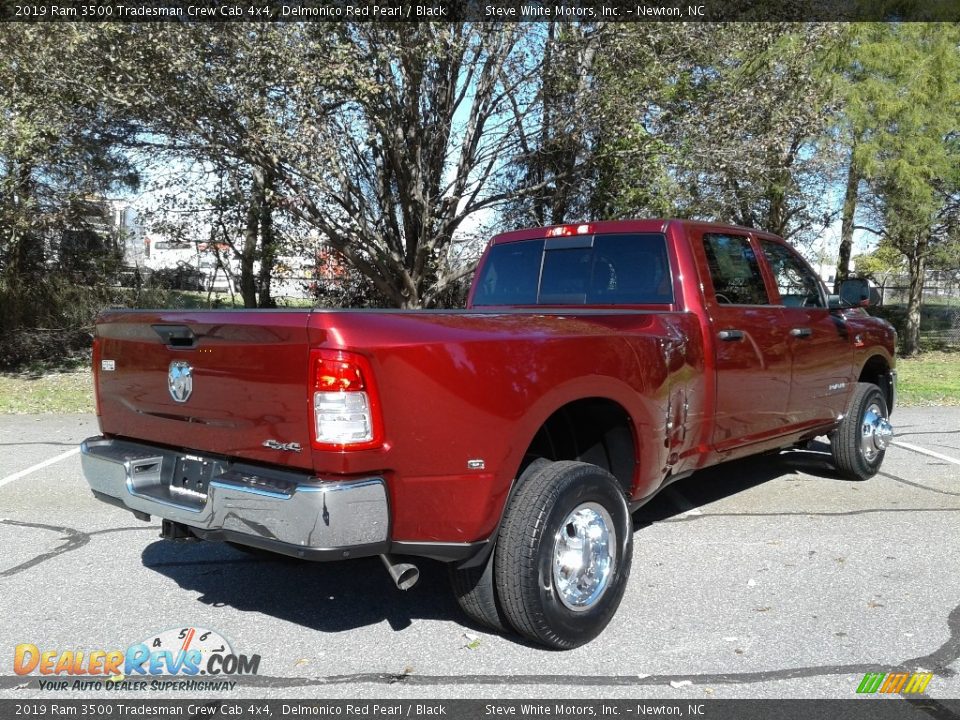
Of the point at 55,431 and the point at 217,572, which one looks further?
the point at 55,431

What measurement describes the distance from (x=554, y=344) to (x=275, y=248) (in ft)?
39.1

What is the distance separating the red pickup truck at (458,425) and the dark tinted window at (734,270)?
1.0 inches

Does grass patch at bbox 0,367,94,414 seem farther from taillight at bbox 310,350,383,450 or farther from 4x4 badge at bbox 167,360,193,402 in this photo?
taillight at bbox 310,350,383,450

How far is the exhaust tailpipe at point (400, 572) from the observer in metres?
3.19

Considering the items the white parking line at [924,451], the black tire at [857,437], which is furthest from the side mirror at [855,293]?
the white parking line at [924,451]

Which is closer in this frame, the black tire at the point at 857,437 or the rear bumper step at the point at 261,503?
the rear bumper step at the point at 261,503

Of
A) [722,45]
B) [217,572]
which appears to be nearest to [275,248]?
[722,45]

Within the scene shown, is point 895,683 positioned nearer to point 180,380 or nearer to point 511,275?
point 180,380

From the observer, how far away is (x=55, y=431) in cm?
906

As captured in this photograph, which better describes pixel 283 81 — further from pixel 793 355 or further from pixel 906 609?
pixel 906 609

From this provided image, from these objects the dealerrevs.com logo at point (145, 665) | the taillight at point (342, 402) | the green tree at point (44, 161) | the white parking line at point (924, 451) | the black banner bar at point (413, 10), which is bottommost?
the dealerrevs.com logo at point (145, 665)

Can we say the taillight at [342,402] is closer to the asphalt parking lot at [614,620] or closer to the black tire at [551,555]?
the black tire at [551,555]

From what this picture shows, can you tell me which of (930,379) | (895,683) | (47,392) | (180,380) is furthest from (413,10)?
(930,379)

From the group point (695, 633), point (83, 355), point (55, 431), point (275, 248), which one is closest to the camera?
point (695, 633)
